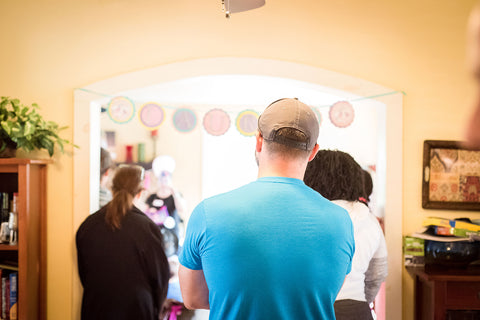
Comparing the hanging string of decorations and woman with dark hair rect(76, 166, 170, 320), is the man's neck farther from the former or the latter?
the hanging string of decorations

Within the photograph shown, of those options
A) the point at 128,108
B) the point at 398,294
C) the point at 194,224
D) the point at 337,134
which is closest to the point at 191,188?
the point at 337,134

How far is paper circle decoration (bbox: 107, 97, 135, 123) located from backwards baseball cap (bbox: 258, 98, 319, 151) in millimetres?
1923

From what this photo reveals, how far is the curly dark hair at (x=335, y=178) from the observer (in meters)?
2.09

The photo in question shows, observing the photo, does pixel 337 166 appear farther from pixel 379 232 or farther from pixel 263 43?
pixel 263 43

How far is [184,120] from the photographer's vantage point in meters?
3.24

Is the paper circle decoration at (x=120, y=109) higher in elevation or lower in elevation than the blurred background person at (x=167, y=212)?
higher

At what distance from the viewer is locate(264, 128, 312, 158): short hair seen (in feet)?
4.27

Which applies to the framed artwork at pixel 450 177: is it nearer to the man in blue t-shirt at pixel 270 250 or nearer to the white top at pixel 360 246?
the white top at pixel 360 246

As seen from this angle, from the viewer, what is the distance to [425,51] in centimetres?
300

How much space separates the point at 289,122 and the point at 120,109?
6.64 ft

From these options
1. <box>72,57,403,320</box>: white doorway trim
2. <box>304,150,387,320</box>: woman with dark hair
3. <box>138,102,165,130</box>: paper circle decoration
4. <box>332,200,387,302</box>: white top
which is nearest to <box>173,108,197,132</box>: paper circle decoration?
<box>138,102,165,130</box>: paper circle decoration

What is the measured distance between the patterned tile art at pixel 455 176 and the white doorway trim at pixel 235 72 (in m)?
0.23

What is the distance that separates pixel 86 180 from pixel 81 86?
2.06 ft

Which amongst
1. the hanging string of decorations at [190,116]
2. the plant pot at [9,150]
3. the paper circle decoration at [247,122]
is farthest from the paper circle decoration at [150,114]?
the plant pot at [9,150]
